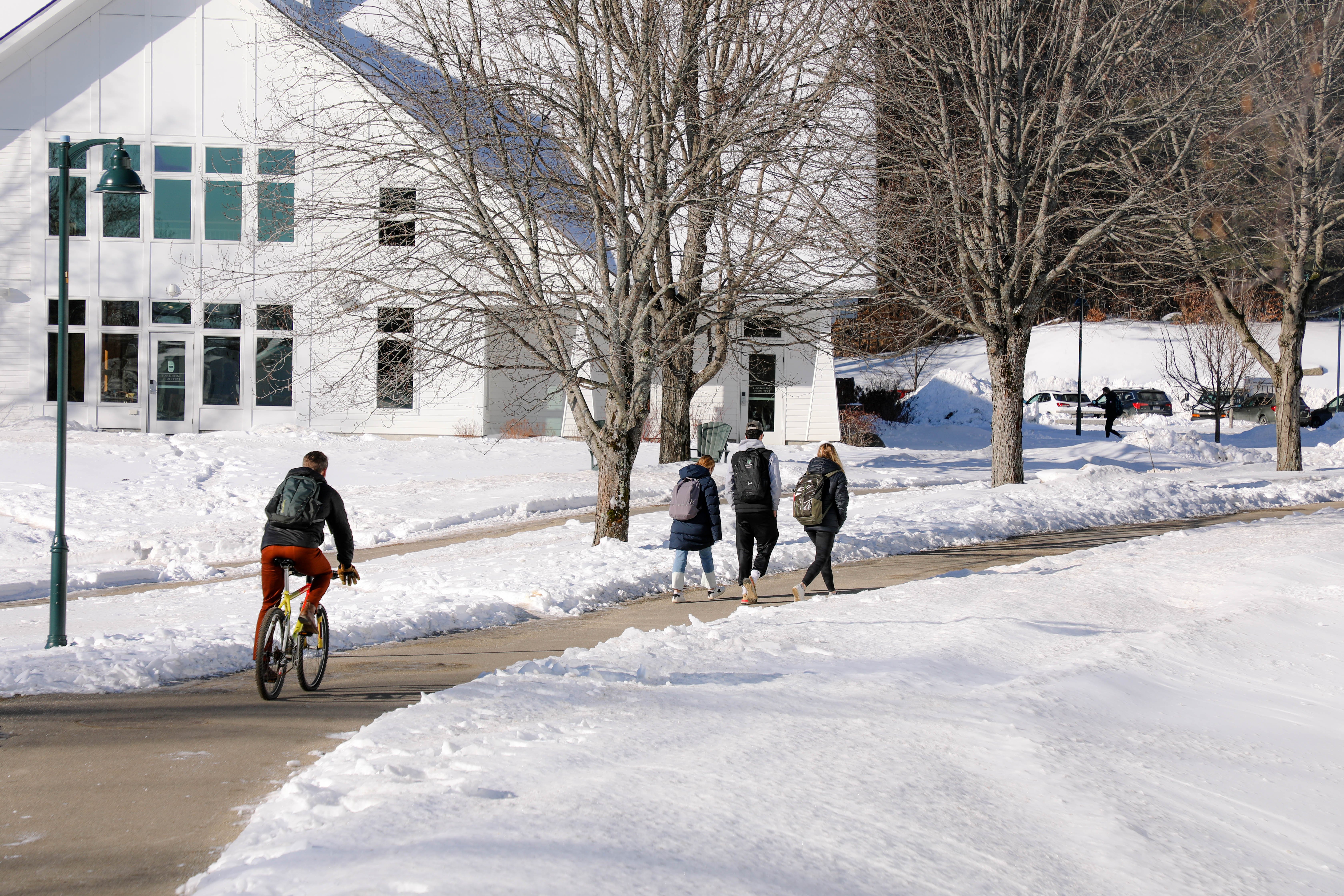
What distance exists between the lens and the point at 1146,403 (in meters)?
51.4

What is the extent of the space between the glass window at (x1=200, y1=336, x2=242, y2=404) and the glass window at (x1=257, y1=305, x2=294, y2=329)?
1118 millimetres

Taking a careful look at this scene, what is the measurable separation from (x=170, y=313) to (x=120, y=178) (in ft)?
63.9

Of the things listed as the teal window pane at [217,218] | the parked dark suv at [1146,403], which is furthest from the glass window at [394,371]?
the parked dark suv at [1146,403]

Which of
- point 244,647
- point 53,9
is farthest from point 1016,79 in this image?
point 53,9

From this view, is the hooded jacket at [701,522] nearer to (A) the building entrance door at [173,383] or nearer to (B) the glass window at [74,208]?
(A) the building entrance door at [173,383]

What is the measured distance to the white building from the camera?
28516mm

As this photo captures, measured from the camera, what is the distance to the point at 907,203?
2061 cm

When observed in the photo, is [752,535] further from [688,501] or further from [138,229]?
[138,229]

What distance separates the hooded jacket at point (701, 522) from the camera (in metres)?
11.3

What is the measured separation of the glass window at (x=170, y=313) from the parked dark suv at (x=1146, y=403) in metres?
39.0

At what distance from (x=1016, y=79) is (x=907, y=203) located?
2761 millimetres

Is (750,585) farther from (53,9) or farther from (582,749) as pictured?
(53,9)

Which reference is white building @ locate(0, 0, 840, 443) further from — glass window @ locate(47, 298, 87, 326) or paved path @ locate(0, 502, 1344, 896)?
paved path @ locate(0, 502, 1344, 896)

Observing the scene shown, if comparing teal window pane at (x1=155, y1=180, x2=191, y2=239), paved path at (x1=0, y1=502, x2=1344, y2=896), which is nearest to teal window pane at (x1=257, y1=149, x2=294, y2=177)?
paved path at (x1=0, y1=502, x2=1344, y2=896)
